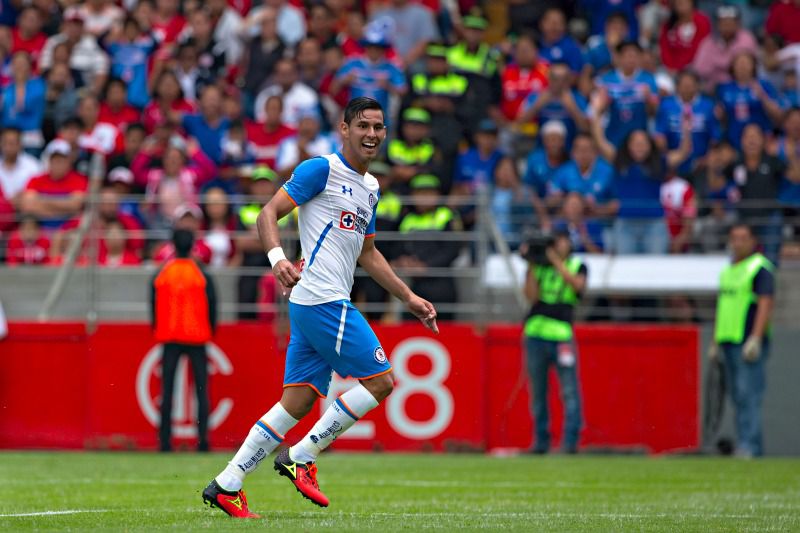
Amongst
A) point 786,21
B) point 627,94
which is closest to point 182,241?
point 627,94

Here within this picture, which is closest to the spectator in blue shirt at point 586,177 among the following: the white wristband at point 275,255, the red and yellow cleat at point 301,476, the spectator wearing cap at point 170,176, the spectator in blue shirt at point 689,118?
the spectator in blue shirt at point 689,118

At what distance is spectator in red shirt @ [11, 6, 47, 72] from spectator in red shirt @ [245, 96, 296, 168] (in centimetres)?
516

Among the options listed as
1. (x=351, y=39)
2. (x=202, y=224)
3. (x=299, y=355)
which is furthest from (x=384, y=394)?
(x=351, y=39)

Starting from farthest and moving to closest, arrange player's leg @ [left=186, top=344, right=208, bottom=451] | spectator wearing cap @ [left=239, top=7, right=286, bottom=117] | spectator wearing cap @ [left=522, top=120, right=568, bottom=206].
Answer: spectator wearing cap @ [left=239, top=7, right=286, bottom=117] → spectator wearing cap @ [left=522, top=120, right=568, bottom=206] → player's leg @ [left=186, top=344, right=208, bottom=451]

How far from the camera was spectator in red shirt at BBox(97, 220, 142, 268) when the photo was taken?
58.8ft

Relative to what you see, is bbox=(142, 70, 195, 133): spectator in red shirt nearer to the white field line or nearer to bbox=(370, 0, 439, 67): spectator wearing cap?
bbox=(370, 0, 439, 67): spectator wearing cap

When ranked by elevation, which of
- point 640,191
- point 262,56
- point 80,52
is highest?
→ point 80,52

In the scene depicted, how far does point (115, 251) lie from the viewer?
59.3ft

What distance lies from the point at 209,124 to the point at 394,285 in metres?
11.5

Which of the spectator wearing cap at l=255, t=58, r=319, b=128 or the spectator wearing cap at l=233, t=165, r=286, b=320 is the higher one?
the spectator wearing cap at l=255, t=58, r=319, b=128

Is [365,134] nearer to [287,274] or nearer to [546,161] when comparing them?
[287,274]

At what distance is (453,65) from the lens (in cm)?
2031

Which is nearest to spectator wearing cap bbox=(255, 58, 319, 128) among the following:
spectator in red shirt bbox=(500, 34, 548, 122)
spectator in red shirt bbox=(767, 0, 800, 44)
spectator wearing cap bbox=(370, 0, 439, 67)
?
spectator wearing cap bbox=(370, 0, 439, 67)

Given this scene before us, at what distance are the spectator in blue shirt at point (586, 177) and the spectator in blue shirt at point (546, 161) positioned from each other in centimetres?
23
